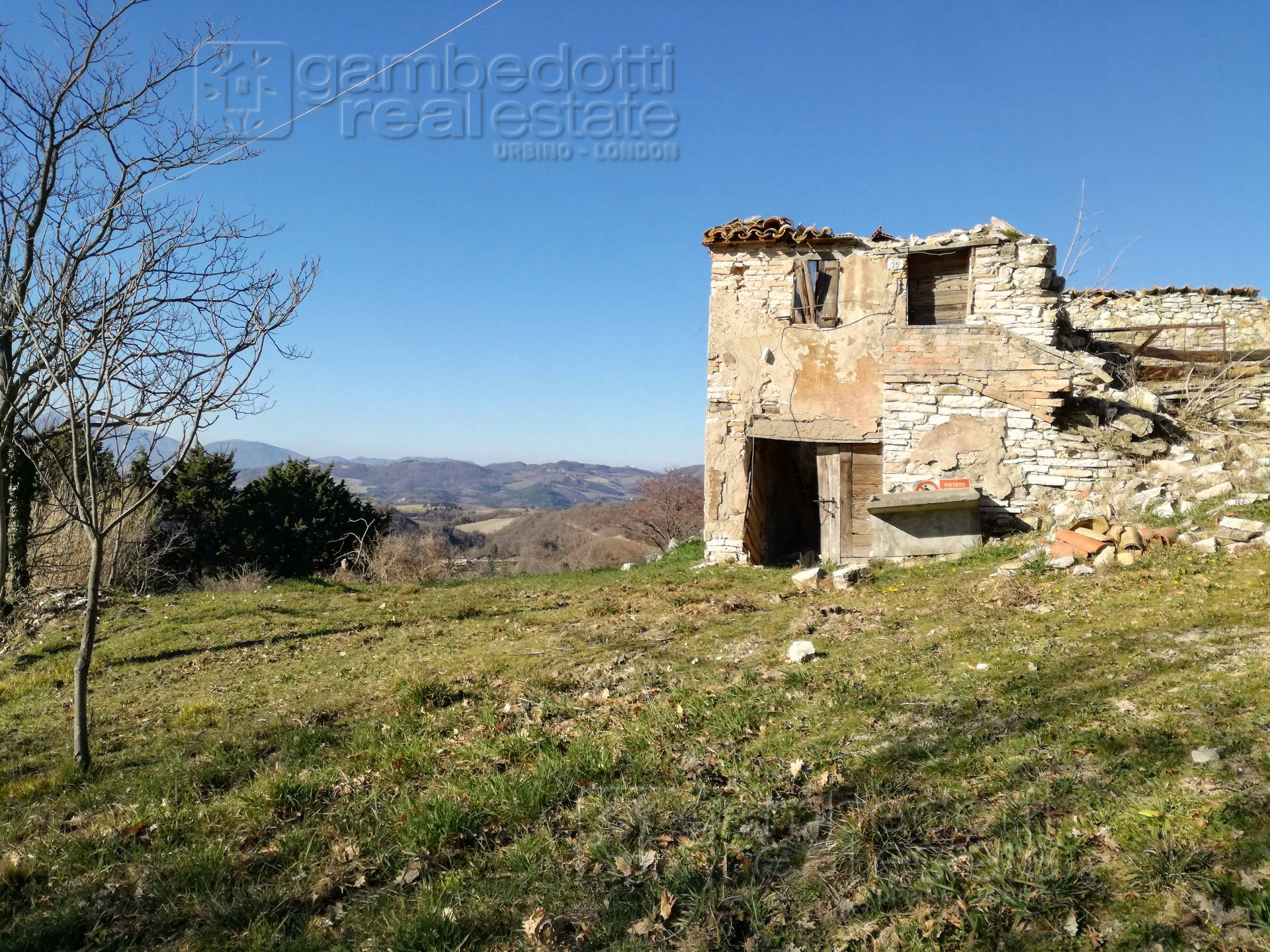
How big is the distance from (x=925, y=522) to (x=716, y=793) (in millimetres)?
7703

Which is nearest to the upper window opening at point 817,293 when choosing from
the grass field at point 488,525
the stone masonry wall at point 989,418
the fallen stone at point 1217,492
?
the stone masonry wall at point 989,418

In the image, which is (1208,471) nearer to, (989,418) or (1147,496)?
(1147,496)

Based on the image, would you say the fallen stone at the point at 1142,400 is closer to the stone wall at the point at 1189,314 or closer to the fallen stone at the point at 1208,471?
the fallen stone at the point at 1208,471

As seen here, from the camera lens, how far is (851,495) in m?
11.4

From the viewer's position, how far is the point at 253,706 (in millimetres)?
6023

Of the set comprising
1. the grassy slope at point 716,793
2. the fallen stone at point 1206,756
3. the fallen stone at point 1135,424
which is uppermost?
the fallen stone at point 1135,424

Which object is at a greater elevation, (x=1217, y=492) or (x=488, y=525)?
(x=1217, y=492)

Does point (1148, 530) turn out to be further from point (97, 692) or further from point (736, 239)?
point (97, 692)

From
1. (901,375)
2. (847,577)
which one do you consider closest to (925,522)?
(901,375)

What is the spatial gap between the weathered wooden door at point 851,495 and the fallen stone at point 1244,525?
471 centimetres

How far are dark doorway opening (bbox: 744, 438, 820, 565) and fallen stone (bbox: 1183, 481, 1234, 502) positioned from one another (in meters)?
5.28

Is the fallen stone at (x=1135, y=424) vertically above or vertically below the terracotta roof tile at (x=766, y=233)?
below

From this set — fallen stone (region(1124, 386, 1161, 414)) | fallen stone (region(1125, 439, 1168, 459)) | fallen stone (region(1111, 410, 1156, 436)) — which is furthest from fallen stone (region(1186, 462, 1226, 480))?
fallen stone (region(1124, 386, 1161, 414))

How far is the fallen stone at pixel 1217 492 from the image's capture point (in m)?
8.16
